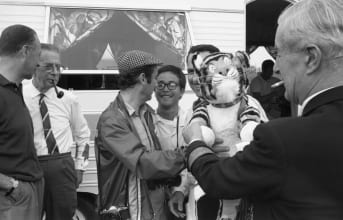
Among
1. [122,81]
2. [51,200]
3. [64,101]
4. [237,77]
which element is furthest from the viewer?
[64,101]

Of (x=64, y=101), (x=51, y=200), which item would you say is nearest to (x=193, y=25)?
(x=64, y=101)

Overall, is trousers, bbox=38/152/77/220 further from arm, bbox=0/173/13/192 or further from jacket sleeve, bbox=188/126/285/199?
jacket sleeve, bbox=188/126/285/199

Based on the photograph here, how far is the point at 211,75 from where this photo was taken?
1907mm

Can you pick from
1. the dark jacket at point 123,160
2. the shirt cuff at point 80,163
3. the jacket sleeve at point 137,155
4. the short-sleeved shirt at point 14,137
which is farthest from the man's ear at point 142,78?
the shirt cuff at point 80,163

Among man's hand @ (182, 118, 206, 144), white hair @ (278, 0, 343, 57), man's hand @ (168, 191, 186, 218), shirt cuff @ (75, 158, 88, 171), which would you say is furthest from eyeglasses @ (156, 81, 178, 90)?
white hair @ (278, 0, 343, 57)

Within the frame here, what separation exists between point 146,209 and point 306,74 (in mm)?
1316

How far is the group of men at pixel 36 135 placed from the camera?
98.1 inches

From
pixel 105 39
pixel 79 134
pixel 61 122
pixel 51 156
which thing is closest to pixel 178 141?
pixel 51 156

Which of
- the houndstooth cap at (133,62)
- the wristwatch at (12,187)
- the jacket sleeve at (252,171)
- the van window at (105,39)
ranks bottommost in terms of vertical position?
the wristwatch at (12,187)

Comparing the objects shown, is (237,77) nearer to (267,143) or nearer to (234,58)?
(234,58)

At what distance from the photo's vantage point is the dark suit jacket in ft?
3.88

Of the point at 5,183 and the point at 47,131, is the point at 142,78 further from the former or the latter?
the point at 47,131

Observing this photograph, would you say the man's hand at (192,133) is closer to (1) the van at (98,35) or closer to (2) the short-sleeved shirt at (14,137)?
(2) the short-sleeved shirt at (14,137)

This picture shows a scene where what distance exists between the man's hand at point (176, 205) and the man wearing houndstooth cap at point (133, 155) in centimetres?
5
